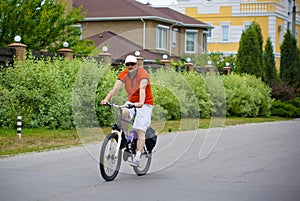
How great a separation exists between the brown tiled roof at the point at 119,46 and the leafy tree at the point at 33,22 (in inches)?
95.5

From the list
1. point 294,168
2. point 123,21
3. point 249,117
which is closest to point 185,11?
point 123,21

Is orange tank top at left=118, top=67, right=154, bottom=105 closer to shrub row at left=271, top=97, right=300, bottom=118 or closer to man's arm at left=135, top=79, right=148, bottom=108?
man's arm at left=135, top=79, right=148, bottom=108

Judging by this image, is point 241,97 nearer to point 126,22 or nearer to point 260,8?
point 126,22

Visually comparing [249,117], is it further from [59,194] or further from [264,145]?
[59,194]

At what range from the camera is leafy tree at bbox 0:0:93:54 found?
26375 millimetres

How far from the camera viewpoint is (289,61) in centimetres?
4872

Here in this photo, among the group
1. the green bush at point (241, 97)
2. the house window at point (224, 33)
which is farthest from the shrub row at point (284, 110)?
the house window at point (224, 33)

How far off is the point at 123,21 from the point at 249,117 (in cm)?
1607

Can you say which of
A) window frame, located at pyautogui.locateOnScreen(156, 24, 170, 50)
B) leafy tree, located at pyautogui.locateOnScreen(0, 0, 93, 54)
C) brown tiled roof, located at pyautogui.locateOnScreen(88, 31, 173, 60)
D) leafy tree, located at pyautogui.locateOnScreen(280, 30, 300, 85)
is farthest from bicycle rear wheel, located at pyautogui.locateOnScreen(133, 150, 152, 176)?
leafy tree, located at pyautogui.locateOnScreen(280, 30, 300, 85)

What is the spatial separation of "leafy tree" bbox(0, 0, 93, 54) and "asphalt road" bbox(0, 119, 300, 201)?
36.9ft

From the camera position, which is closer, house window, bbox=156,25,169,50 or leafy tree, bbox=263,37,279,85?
house window, bbox=156,25,169,50

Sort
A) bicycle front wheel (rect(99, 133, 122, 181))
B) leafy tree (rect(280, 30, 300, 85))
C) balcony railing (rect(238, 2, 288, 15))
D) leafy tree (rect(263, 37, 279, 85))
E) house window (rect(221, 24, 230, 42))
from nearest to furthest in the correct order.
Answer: bicycle front wheel (rect(99, 133, 122, 181)), leafy tree (rect(263, 37, 279, 85)), leafy tree (rect(280, 30, 300, 85)), balcony railing (rect(238, 2, 288, 15)), house window (rect(221, 24, 230, 42))

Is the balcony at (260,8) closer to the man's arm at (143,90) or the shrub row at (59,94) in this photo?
the shrub row at (59,94)

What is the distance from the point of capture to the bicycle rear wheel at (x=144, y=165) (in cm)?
1155
